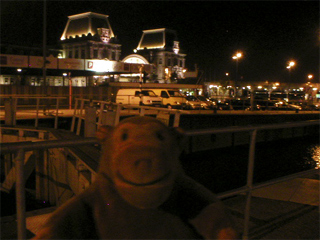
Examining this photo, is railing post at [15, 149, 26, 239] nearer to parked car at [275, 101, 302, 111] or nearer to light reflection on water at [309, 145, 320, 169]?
light reflection on water at [309, 145, 320, 169]

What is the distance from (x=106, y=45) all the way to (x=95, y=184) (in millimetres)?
100276

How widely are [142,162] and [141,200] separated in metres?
0.18

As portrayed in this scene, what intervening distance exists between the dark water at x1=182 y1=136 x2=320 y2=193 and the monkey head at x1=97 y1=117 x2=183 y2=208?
39.3 feet

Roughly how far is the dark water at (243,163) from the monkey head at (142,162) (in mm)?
11969

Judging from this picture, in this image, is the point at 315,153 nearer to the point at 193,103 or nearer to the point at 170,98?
the point at 193,103

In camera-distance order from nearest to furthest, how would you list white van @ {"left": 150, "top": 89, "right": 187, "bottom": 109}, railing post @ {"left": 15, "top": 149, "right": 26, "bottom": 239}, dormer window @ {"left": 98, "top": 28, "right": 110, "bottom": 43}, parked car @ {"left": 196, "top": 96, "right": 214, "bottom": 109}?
railing post @ {"left": 15, "top": 149, "right": 26, "bottom": 239}
white van @ {"left": 150, "top": 89, "right": 187, "bottom": 109}
parked car @ {"left": 196, "top": 96, "right": 214, "bottom": 109}
dormer window @ {"left": 98, "top": 28, "right": 110, "bottom": 43}

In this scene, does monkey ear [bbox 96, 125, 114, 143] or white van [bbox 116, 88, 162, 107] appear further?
white van [bbox 116, 88, 162, 107]

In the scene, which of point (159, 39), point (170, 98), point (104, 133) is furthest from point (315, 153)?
point (159, 39)

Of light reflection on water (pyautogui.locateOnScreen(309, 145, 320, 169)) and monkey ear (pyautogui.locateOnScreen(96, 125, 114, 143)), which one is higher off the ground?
monkey ear (pyautogui.locateOnScreen(96, 125, 114, 143))

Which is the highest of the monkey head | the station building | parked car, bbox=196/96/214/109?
the station building

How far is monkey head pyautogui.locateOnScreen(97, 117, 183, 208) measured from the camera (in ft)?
4.74

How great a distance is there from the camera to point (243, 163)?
18109 millimetres

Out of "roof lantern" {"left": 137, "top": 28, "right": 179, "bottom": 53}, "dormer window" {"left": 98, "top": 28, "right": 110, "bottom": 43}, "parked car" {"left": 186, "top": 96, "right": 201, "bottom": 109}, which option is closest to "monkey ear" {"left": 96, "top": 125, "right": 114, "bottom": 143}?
"parked car" {"left": 186, "top": 96, "right": 201, "bottom": 109}

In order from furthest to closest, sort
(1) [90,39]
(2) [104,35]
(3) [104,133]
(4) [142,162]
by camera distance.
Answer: (2) [104,35] → (1) [90,39] → (3) [104,133] → (4) [142,162]
